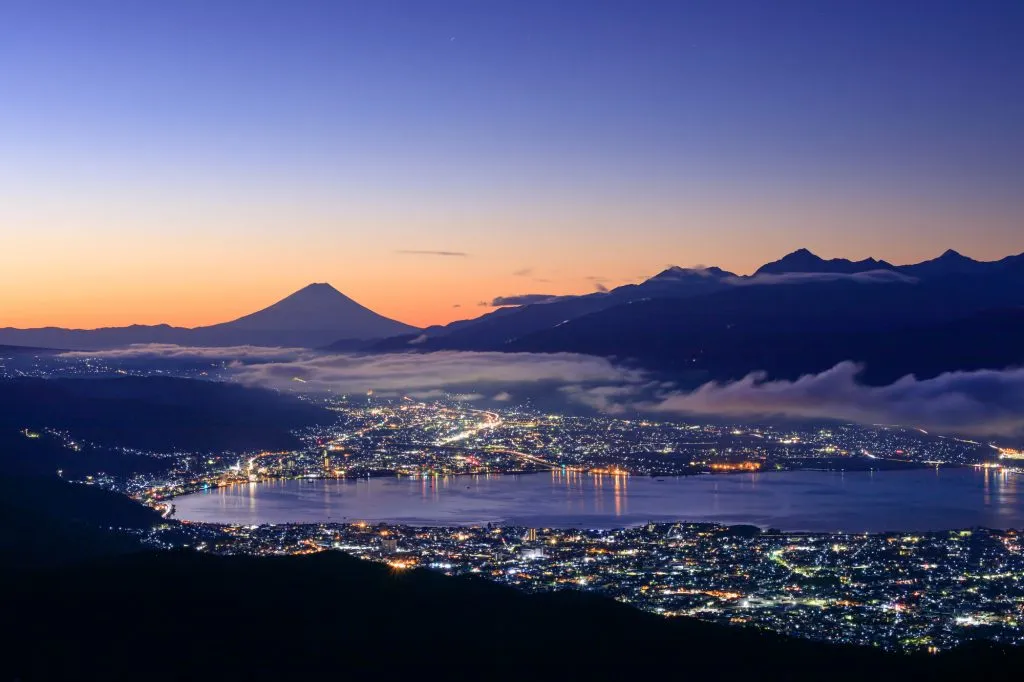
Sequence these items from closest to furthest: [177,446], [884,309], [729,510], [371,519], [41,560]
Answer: [41,560] → [371,519] → [729,510] → [177,446] → [884,309]

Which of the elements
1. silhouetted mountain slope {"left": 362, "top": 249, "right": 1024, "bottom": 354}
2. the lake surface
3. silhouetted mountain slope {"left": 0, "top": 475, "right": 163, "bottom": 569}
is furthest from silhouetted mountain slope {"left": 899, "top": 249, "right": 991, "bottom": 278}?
silhouetted mountain slope {"left": 0, "top": 475, "right": 163, "bottom": 569}

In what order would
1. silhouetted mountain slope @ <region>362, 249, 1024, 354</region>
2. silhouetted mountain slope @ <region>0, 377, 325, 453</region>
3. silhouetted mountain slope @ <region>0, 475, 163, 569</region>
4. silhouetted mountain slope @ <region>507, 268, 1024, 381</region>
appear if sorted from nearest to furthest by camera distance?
silhouetted mountain slope @ <region>0, 475, 163, 569</region> → silhouetted mountain slope @ <region>0, 377, 325, 453</region> → silhouetted mountain slope @ <region>507, 268, 1024, 381</region> → silhouetted mountain slope @ <region>362, 249, 1024, 354</region>

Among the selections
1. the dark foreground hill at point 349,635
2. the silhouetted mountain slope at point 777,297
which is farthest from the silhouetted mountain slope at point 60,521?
the silhouetted mountain slope at point 777,297

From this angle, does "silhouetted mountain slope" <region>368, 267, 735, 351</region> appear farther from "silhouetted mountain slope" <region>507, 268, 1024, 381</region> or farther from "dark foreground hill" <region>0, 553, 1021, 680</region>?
"dark foreground hill" <region>0, 553, 1021, 680</region>

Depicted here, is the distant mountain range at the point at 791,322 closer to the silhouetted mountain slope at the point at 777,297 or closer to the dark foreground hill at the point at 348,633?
the silhouetted mountain slope at the point at 777,297

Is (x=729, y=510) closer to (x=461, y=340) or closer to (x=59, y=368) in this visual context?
(x=59, y=368)

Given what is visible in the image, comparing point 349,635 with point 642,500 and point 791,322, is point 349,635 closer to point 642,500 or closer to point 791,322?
point 642,500

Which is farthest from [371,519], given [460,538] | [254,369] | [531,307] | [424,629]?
[531,307]
